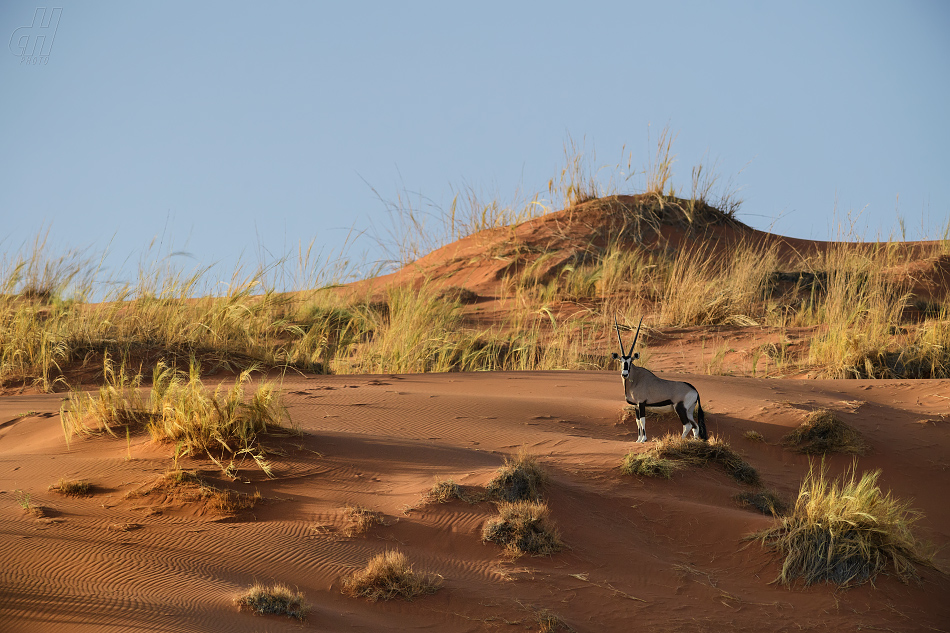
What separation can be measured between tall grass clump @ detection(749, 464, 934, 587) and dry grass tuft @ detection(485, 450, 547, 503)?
1291mm

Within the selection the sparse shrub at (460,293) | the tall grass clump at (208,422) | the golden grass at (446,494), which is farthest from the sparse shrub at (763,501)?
the sparse shrub at (460,293)

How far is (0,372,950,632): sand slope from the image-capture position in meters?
3.45

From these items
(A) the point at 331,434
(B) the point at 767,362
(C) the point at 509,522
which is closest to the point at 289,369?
(A) the point at 331,434

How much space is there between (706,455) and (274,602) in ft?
11.3

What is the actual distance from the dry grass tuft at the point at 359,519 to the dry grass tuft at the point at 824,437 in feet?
12.9

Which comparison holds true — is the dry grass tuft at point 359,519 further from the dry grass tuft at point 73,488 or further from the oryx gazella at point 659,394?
the oryx gazella at point 659,394

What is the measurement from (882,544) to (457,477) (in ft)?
8.09

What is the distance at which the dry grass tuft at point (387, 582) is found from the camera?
3.68 metres

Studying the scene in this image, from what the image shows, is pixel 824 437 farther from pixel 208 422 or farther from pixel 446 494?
pixel 208 422

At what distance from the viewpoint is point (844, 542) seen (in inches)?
173

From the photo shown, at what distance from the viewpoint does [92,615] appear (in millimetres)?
3092

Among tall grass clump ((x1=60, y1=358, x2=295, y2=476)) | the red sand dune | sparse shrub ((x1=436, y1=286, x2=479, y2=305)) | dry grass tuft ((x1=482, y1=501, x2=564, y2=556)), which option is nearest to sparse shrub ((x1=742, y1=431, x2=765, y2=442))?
the red sand dune

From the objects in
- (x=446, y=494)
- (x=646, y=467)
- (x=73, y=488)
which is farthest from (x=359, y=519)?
(x=646, y=467)

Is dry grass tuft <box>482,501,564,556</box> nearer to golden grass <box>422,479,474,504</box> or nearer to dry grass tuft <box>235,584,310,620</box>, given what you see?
golden grass <box>422,479,474,504</box>
